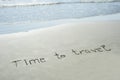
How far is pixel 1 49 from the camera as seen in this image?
3.32 m

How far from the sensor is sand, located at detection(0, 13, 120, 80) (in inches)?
98.9

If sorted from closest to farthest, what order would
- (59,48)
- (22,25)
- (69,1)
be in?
(59,48) < (22,25) < (69,1)

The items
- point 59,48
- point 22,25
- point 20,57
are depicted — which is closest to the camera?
point 20,57

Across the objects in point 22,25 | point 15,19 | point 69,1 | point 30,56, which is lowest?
point 30,56

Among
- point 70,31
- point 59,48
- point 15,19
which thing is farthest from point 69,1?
point 59,48

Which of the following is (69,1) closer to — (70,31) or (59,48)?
(70,31)

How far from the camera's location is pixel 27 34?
393 centimetres

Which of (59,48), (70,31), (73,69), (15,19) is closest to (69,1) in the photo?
(15,19)

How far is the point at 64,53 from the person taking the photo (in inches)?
120

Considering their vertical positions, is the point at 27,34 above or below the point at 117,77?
above

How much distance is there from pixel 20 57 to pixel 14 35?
981mm

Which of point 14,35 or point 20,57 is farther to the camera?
point 14,35

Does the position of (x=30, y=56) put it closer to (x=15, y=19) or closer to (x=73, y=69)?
(x=73, y=69)

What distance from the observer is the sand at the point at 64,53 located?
2.51 meters
